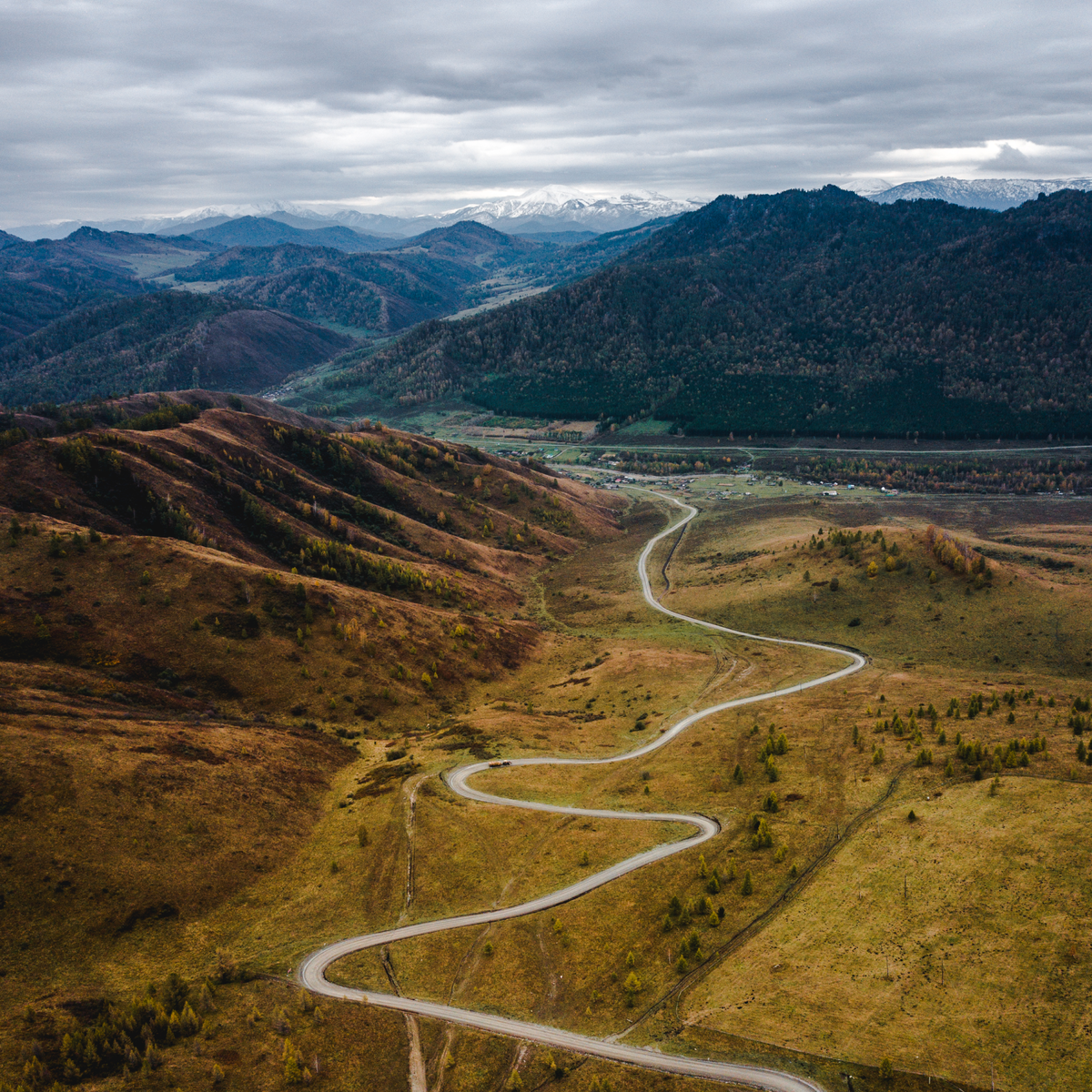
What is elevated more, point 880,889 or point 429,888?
point 880,889

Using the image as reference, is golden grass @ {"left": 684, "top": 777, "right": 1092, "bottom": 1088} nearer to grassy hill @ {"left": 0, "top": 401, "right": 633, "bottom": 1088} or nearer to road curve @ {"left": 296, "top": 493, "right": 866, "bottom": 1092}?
road curve @ {"left": 296, "top": 493, "right": 866, "bottom": 1092}

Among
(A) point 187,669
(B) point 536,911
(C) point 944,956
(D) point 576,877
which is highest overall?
(A) point 187,669

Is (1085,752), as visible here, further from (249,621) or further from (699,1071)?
(249,621)

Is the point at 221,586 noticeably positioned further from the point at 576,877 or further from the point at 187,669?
Answer: the point at 576,877

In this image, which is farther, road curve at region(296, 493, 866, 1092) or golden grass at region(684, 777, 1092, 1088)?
road curve at region(296, 493, 866, 1092)

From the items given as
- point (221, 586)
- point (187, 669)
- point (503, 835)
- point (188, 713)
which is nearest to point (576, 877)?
point (503, 835)

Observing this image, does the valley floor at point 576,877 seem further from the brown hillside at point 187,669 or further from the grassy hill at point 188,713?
the brown hillside at point 187,669

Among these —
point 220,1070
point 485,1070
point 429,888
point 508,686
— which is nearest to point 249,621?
point 508,686

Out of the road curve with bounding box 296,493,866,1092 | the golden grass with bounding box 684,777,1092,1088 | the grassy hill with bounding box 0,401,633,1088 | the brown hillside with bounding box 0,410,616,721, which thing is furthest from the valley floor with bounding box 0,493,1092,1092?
the brown hillside with bounding box 0,410,616,721
